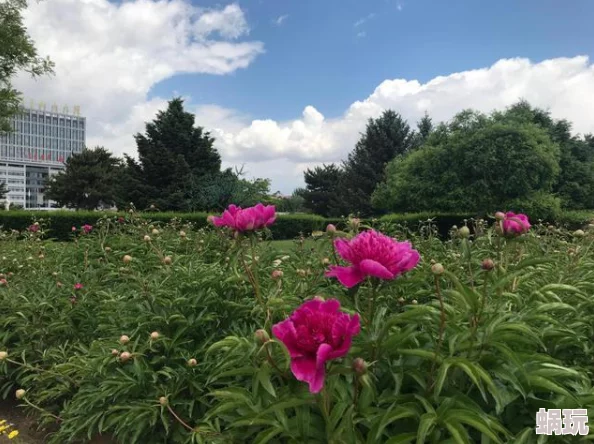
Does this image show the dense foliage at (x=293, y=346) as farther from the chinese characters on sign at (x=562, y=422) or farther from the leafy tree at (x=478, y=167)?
the leafy tree at (x=478, y=167)

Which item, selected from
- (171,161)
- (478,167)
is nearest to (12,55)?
(171,161)

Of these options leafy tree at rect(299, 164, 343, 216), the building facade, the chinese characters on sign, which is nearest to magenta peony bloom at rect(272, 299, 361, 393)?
the chinese characters on sign

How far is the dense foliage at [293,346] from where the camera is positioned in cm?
120

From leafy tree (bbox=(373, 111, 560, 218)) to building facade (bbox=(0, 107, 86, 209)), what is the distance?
92.1 m

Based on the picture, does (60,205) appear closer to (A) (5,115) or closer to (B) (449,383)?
(A) (5,115)

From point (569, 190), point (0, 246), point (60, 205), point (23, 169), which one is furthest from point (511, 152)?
point (23, 169)

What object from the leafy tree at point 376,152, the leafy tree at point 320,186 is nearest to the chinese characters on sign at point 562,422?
the leafy tree at point 376,152

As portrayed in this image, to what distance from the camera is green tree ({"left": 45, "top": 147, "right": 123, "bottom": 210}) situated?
4031cm

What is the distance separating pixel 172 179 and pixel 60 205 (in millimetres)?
23723

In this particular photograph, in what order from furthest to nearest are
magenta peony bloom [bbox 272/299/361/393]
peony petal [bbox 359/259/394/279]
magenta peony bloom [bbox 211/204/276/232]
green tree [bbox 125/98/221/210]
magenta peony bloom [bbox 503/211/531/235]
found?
green tree [bbox 125/98/221/210], magenta peony bloom [bbox 211/204/276/232], magenta peony bloom [bbox 503/211/531/235], peony petal [bbox 359/259/394/279], magenta peony bloom [bbox 272/299/361/393]

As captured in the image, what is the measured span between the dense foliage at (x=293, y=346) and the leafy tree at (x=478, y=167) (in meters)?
14.0

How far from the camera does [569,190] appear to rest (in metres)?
25.3

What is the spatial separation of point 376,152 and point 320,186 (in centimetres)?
1225

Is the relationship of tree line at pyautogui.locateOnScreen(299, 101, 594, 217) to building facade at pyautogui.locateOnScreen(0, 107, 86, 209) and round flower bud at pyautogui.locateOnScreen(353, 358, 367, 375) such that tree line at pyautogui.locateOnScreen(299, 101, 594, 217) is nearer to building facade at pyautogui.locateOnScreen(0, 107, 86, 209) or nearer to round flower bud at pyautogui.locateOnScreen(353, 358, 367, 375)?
round flower bud at pyautogui.locateOnScreen(353, 358, 367, 375)
